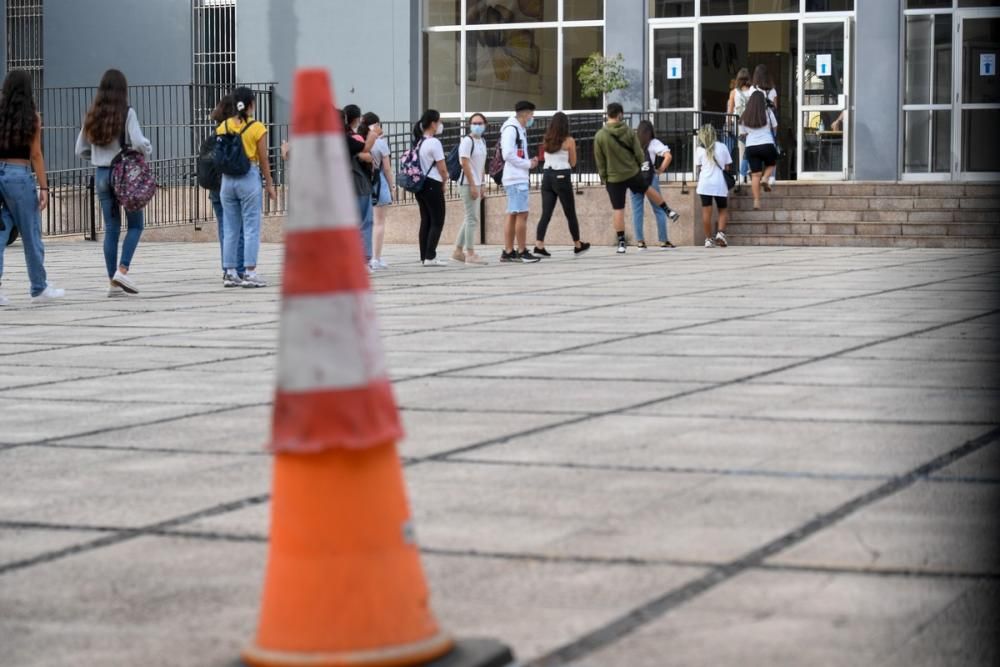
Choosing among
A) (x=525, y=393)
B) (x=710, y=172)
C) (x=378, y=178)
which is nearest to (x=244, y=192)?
(x=378, y=178)

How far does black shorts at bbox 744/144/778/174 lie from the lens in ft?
80.7

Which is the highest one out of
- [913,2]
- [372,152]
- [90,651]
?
[913,2]

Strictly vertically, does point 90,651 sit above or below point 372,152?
below

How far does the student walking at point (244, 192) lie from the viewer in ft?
49.8

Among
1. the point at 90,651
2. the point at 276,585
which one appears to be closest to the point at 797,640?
the point at 276,585

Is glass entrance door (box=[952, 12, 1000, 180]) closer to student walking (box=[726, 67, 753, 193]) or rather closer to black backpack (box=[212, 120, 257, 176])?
student walking (box=[726, 67, 753, 193])

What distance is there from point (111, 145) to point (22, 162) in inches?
35.4

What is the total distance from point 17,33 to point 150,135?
4.55m

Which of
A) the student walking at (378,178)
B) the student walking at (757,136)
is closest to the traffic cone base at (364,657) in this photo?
the student walking at (378,178)

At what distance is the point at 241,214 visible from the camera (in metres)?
15.4

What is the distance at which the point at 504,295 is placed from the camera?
1401cm

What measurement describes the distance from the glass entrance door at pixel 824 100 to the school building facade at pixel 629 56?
2 cm

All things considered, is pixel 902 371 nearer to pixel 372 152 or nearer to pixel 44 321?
pixel 44 321

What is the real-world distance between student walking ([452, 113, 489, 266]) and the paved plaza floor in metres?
7.27
